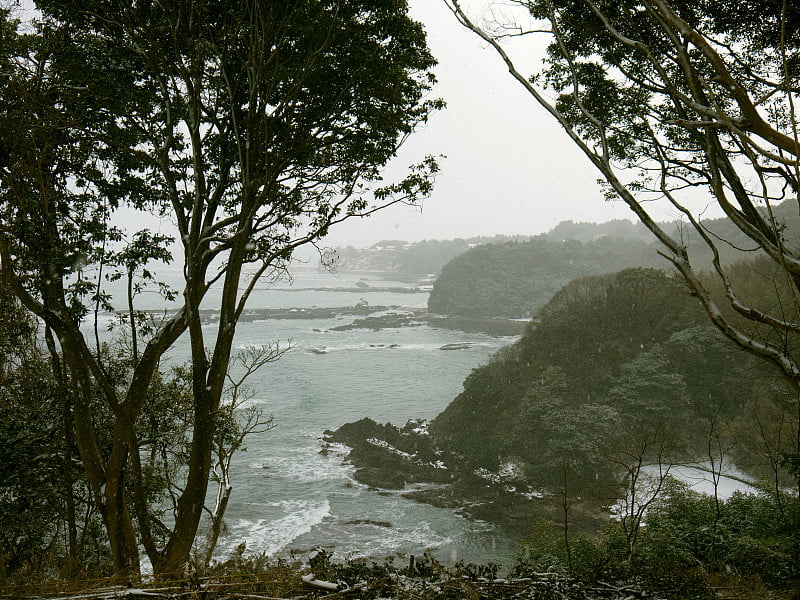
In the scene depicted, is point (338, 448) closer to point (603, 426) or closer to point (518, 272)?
point (603, 426)

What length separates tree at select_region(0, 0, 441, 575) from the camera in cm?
450

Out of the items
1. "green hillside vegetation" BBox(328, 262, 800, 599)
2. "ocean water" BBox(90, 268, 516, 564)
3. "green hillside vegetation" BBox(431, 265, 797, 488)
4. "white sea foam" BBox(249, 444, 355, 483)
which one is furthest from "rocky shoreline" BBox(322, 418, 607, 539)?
"green hillside vegetation" BBox(431, 265, 797, 488)

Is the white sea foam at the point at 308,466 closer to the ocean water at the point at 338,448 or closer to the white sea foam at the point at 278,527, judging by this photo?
the ocean water at the point at 338,448

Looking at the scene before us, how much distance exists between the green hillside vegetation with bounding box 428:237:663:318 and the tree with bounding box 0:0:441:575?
59310mm

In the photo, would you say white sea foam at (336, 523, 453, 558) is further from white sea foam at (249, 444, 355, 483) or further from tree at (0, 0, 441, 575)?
tree at (0, 0, 441, 575)

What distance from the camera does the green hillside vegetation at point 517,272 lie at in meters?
64.8

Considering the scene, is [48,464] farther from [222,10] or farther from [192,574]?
[222,10]

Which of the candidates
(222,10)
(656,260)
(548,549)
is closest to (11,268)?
(222,10)

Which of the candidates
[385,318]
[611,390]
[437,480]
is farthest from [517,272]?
[437,480]

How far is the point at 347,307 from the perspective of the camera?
70.9 meters

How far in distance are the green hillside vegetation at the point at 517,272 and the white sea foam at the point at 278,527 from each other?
46703 millimetres

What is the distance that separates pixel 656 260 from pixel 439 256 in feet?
195

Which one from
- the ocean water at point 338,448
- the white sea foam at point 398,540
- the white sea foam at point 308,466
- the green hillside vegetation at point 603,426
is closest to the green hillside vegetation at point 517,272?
the ocean water at point 338,448

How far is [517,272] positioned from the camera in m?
67.2
